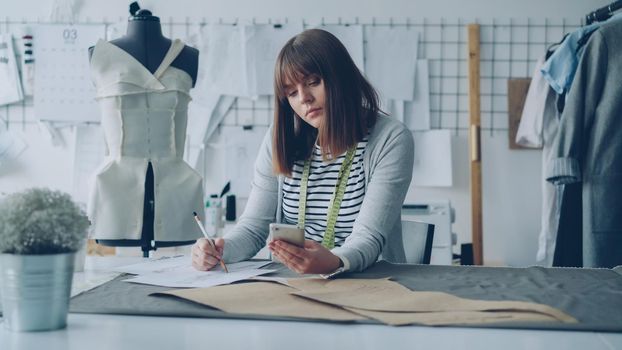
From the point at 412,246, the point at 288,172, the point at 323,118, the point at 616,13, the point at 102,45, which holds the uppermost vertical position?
the point at 616,13

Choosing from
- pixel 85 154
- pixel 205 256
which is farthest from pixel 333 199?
pixel 85 154

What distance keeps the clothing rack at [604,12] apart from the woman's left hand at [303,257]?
1697 mm

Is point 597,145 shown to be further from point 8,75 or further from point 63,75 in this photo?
point 8,75

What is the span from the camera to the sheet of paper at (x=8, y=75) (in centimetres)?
306

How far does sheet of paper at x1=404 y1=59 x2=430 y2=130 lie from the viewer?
2.98 m

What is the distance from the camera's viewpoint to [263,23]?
3.03 meters

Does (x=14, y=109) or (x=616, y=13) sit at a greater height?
(x=616, y=13)

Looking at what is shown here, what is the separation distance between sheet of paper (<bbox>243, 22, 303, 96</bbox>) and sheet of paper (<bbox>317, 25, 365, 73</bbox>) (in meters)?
0.18

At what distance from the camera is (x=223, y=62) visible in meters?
3.04

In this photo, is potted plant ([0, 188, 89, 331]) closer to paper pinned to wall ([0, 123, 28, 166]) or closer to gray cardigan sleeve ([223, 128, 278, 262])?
gray cardigan sleeve ([223, 128, 278, 262])

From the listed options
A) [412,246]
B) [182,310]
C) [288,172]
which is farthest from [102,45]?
[182,310]

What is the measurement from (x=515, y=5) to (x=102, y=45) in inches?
75.6

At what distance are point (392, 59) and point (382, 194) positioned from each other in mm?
1699

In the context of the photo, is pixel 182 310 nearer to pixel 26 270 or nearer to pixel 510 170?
pixel 26 270
